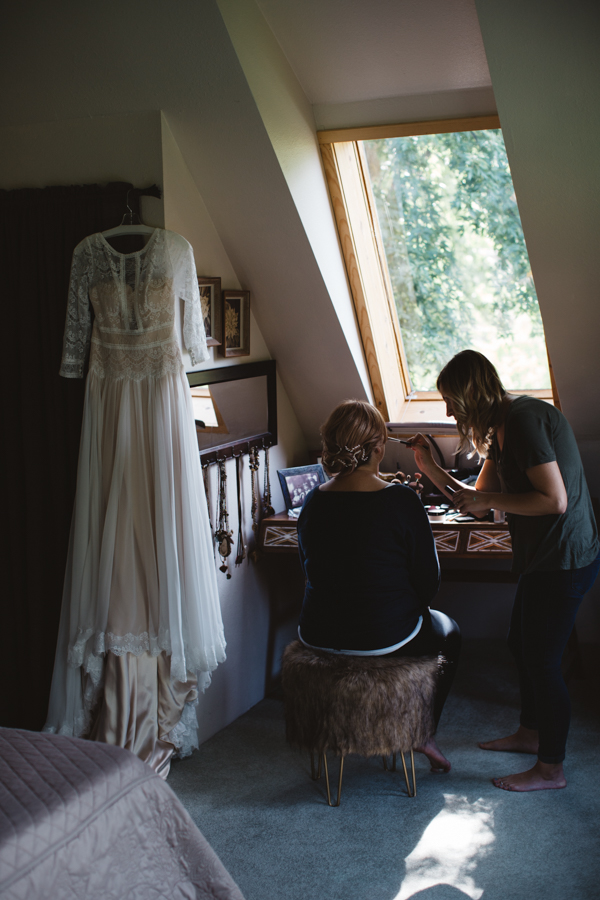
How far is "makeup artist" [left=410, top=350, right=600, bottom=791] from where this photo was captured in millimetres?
2104

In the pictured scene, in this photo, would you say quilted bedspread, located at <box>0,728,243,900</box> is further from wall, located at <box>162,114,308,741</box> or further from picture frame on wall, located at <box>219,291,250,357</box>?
picture frame on wall, located at <box>219,291,250,357</box>

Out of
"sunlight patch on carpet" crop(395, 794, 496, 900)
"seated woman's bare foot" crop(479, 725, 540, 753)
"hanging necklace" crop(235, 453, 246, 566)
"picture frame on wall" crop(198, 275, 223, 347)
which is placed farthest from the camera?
"hanging necklace" crop(235, 453, 246, 566)

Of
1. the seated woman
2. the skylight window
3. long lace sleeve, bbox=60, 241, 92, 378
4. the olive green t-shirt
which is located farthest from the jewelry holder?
the olive green t-shirt

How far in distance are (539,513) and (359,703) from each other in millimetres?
738

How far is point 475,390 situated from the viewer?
7.18 ft

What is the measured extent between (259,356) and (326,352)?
0.93 ft

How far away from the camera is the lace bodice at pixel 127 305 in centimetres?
233

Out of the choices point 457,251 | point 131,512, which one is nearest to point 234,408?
point 131,512

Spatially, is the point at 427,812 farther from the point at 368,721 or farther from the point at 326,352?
the point at 326,352

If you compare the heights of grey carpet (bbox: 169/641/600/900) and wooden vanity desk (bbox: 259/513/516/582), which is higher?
wooden vanity desk (bbox: 259/513/516/582)

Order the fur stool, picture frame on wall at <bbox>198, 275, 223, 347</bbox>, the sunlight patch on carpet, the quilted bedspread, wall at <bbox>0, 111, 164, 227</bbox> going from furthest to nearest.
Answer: picture frame on wall at <bbox>198, 275, 223, 347</bbox> → wall at <bbox>0, 111, 164, 227</bbox> → the fur stool → the sunlight patch on carpet → the quilted bedspread

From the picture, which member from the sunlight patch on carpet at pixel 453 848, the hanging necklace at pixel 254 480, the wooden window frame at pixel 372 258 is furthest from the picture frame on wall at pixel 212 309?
the sunlight patch on carpet at pixel 453 848

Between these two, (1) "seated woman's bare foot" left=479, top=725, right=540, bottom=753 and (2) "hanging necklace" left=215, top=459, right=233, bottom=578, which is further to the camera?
(2) "hanging necklace" left=215, top=459, right=233, bottom=578

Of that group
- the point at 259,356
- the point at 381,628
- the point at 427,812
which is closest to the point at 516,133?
the point at 259,356
